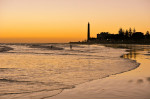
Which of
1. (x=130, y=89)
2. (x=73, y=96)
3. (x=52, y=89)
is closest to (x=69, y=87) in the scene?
(x=52, y=89)

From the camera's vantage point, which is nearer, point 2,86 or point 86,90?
point 86,90

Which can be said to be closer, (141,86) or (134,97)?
(134,97)

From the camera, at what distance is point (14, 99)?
7.23 m

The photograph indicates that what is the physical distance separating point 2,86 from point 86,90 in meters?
3.73

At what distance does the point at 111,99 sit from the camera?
7133mm

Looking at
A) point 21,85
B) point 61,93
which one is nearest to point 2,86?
point 21,85

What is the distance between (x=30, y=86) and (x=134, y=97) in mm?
4529

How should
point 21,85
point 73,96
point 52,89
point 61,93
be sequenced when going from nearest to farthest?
point 73,96 → point 61,93 → point 52,89 → point 21,85

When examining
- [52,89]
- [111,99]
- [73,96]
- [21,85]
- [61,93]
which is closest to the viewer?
[111,99]

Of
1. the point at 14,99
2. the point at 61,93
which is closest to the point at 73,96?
the point at 61,93

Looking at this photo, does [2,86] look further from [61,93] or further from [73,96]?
[73,96]

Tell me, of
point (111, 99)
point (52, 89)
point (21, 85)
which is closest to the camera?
point (111, 99)

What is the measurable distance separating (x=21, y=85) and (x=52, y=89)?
1.60 meters

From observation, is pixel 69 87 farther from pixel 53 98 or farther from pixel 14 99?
pixel 14 99
